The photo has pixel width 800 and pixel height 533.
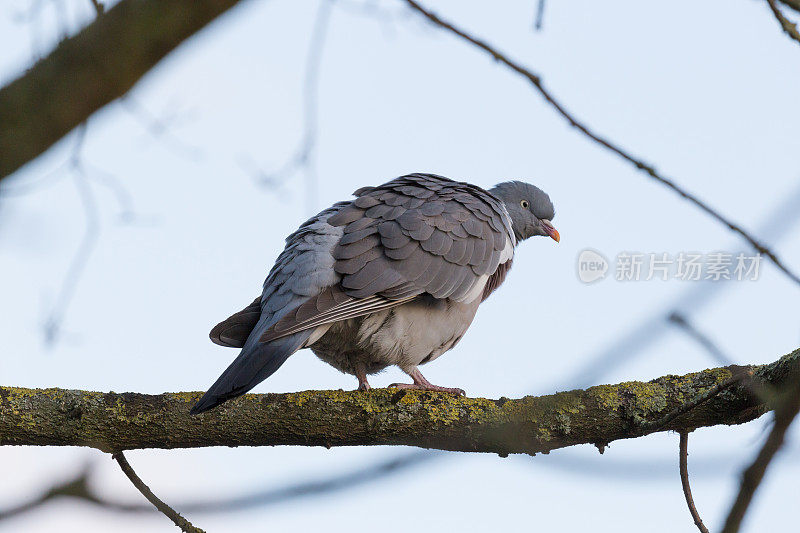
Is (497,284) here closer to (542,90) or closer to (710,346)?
(542,90)

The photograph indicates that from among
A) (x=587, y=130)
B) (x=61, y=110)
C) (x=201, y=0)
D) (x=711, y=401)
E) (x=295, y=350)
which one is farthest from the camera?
(x=295, y=350)

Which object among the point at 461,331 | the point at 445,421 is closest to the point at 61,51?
the point at 445,421

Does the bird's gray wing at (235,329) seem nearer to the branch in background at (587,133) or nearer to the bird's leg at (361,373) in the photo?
the bird's leg at (361,373)

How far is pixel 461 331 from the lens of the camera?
188 inches

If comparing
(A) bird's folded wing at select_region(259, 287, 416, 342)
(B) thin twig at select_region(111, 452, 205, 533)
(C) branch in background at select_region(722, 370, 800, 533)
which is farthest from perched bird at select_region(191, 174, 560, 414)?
(C) branch in background at select_region(722, 370, 800, 533)

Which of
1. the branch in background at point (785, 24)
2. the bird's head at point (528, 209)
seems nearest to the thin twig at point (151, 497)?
the branch in background at point (785, 24)

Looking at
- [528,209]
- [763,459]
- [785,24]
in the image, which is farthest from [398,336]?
[763,459]

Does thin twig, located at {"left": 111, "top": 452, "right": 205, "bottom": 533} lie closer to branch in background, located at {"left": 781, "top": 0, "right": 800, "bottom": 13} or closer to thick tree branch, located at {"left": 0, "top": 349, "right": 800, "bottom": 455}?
thick tree branch, located at {"left": 0, "top": 349, "right": 800, "bottom": 455}

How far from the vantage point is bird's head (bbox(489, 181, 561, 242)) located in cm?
614

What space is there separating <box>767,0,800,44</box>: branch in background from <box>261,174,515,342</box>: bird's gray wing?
2.29 meters

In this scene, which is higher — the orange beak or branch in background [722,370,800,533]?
the orange beak

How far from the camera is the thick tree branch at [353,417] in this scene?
10.6 feet

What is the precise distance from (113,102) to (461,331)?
3.52 metres

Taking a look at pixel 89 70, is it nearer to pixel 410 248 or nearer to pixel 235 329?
pixel 235 329
